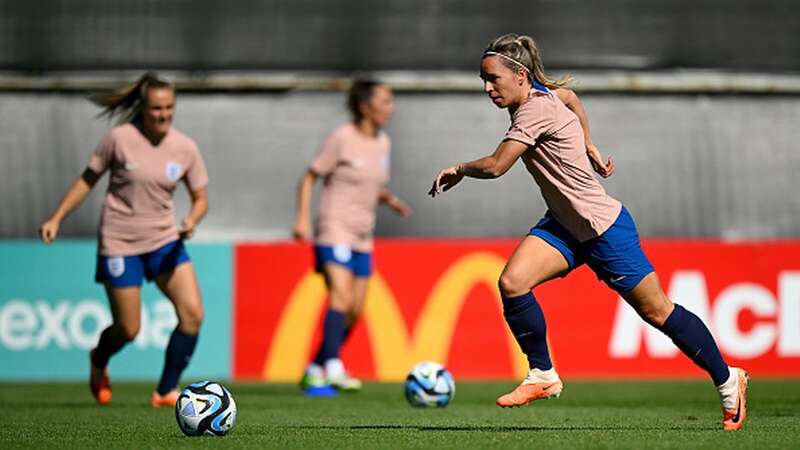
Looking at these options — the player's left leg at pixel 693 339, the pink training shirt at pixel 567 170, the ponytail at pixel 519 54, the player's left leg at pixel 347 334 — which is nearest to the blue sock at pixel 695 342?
the player's left leg at pixel 693 339

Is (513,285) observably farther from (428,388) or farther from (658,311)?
(428,388)

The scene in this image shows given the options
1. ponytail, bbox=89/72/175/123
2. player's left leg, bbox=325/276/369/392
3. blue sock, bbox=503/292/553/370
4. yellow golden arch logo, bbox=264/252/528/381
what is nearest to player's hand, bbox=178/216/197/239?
ponytail, bbox=89/72/175/123

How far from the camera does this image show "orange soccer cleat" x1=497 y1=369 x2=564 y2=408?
7406 mm

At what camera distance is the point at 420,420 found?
8664 millimetres

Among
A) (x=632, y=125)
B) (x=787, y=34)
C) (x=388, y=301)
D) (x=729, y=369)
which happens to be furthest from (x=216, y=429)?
(x=787, y=34)

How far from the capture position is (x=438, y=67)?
47.3ft

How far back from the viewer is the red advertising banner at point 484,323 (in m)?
13.4

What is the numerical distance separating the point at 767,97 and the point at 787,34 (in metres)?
0.62

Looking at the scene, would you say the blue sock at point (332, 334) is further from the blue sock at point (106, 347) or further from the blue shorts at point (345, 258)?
the blue sock at point (106, 347)

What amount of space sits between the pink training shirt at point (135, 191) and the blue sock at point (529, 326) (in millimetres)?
3037

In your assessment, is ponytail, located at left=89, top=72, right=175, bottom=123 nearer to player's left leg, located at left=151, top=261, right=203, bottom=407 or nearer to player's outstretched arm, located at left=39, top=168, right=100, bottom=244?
player's outstretched arm, located at left=39, top=168, right=100, bottom=244

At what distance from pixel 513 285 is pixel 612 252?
0.50 metres

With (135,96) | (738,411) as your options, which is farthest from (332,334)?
(738,411)

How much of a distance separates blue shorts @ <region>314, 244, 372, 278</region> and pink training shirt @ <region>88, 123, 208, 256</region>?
1.88 meters
